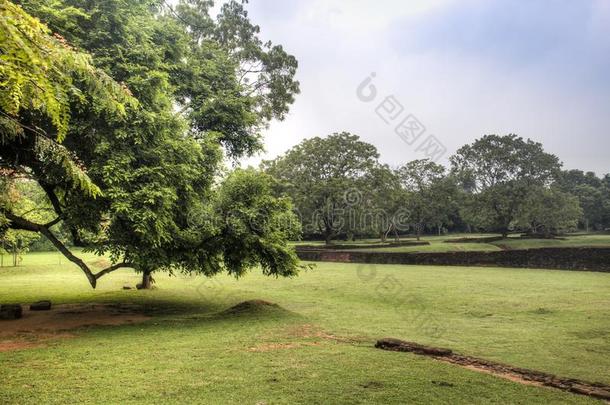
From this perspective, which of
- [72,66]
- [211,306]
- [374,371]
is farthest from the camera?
[211,306]

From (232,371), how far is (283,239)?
256 inches

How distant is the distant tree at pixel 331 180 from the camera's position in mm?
38875

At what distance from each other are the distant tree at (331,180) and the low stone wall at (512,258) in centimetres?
824

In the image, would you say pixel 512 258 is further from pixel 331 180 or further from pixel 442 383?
pixel 442 383

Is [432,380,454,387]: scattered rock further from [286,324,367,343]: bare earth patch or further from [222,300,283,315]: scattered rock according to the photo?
[222,300,283,315]: scattered rock

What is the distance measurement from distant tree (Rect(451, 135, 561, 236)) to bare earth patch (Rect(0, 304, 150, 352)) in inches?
1351

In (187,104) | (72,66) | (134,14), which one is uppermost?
(134,14)

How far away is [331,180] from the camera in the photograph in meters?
39.0

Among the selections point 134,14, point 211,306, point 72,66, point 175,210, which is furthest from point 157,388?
point 134,14

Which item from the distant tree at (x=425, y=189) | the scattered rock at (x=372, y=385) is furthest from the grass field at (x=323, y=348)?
the distant tree at (x=425, y=189)

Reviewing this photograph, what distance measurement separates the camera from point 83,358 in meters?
7.39

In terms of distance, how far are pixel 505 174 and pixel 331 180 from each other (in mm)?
16304

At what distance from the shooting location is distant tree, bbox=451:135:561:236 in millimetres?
39562

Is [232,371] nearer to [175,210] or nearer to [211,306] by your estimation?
[175,210]
